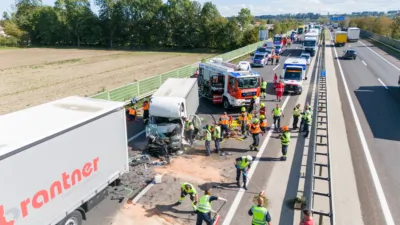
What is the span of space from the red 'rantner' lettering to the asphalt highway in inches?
316

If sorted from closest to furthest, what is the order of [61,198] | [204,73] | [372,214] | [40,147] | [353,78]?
[40,147] → [61,198] → [372,214] → [204,73] → [353,78]

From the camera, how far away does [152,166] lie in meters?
12.9

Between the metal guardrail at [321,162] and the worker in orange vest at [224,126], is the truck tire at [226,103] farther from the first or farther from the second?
the metal guardrail at [321,162]

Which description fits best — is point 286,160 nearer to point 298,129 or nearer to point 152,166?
point 298,129

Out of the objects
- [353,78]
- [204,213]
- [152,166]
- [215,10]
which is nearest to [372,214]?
[204,213]

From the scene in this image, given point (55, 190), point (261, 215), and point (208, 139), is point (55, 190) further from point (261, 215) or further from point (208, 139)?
point (208, 139)

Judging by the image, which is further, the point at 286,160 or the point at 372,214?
the point at 286,160

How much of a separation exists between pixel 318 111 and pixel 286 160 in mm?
6810

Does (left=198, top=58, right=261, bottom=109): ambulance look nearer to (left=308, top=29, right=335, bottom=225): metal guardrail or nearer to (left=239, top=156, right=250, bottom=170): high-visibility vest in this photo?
(left=308, top=29, right=335, bottom=225): metal guardrail

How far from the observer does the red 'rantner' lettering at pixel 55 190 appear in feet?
21.9

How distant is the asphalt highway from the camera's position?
401 inches

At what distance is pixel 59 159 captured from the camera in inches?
297

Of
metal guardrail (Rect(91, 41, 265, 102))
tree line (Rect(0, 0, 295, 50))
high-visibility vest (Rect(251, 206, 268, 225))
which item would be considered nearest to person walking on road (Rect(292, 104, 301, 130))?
high-visibility vest (Rect(251, 206, 268, 225))

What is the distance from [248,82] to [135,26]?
2632 inches
